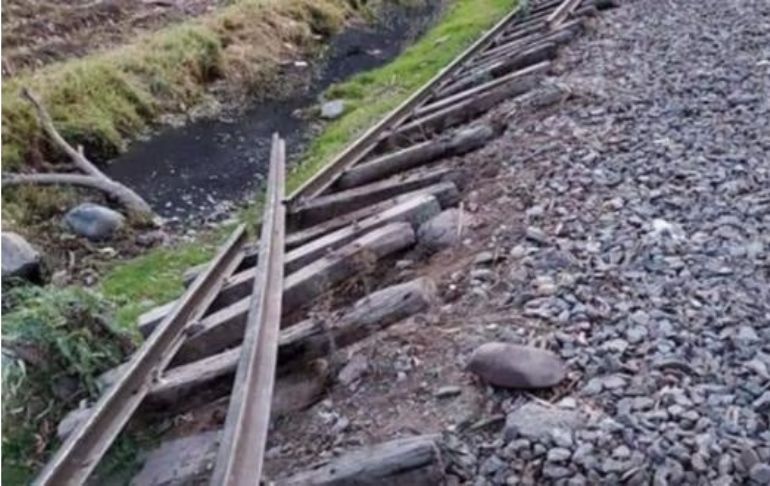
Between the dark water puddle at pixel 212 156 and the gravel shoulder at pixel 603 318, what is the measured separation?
151 inches

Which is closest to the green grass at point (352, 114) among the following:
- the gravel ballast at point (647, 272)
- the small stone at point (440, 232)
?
the small stone at point (440, 232)

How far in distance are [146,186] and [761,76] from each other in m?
5.74

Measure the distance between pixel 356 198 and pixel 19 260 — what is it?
2789mm

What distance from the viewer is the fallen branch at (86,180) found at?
9344 mm

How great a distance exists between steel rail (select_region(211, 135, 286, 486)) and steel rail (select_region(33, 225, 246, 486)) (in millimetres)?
314

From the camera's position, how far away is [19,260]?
7609 mm

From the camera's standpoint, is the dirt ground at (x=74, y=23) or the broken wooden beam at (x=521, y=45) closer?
the broken wooden beam at (x=521, y=45)

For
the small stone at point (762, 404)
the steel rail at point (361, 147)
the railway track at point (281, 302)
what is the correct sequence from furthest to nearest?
1. the steel rail at point (361, 147)
2. the railway track at point (281, 302)
3. the small stone at point (762, 404)

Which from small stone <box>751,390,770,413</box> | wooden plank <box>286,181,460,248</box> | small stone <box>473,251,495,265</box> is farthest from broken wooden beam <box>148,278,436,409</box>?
small stone <box>751,390,770,413</box>

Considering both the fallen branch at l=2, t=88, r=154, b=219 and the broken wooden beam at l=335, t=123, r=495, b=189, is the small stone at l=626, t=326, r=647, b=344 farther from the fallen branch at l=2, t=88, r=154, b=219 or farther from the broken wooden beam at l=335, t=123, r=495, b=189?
the fallen branch at l=2, t=88, r=154, b=219

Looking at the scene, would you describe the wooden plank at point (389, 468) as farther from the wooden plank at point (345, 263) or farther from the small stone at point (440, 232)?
the small stone at point (440, 232)

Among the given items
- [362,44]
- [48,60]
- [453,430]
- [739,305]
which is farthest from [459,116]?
[362,44]

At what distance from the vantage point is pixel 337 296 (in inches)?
189

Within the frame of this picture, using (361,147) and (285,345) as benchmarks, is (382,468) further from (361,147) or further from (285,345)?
(361,147)
